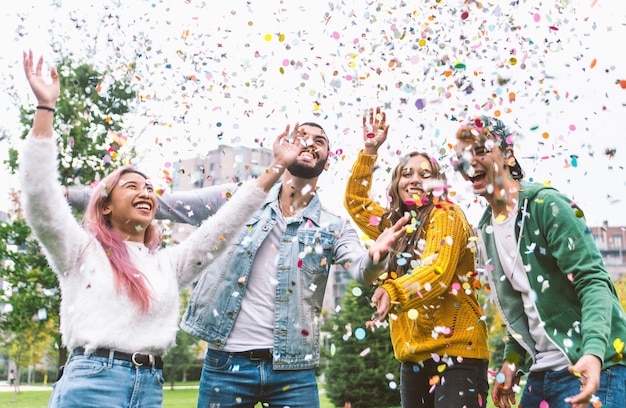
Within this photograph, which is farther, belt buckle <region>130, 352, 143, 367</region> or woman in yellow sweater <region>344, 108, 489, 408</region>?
woman in yellow sweater <region>344, 108, 489, 408</region>

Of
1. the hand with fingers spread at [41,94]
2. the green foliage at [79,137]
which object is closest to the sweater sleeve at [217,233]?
the hand with fingers spread at [41,94]

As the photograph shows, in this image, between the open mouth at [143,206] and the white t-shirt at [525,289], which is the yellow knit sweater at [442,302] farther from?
the open mouth at [143,206]

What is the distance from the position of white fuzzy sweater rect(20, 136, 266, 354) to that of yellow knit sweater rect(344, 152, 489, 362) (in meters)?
1.16

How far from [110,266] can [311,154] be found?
138 centimetres

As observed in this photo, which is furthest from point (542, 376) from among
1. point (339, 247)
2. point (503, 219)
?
point (339, 247)

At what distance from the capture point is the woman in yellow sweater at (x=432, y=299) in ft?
11.3

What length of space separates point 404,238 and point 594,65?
150 cm

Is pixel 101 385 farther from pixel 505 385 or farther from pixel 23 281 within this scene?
pixel 23 281

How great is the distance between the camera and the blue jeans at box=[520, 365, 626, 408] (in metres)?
2.91

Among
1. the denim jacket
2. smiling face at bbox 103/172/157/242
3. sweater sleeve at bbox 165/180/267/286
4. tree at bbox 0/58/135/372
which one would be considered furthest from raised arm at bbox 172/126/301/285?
tree at bbox 0/58/135/372

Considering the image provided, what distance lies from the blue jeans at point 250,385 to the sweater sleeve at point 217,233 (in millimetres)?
553

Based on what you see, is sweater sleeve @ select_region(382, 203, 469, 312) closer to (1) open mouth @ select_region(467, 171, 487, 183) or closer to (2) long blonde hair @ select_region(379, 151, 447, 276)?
(2) long blonde hair @ select_region(379, 151, 447, 276)

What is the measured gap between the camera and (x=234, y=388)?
3727 millimetres

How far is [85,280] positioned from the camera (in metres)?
3.19
